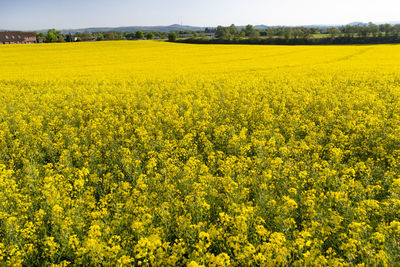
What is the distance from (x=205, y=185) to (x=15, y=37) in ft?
359

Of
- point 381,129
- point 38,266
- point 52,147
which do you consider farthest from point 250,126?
point 38,266

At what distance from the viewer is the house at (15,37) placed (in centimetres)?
8388

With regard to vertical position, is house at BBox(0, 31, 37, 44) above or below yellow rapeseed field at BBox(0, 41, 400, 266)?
above

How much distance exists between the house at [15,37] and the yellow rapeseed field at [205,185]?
9208cm

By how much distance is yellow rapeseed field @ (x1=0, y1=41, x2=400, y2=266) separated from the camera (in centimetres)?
405

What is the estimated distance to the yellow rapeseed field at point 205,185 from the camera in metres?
4.05

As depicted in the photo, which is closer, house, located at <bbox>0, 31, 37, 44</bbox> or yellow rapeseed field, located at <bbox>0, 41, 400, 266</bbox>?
yellow rapeseed field, located at <bbox>0, 41, 400, 266</bbox>

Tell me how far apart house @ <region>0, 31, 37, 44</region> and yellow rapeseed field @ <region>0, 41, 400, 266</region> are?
302 ft

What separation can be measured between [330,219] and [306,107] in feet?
27.9

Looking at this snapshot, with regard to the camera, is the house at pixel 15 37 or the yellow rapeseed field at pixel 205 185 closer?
the yellow rapeseed field at pixel 205 185

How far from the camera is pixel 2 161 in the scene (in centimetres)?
769

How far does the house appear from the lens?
275 feet

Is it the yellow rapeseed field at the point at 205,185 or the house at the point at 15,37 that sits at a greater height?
the house at the point at 15,37

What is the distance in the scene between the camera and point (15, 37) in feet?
288
